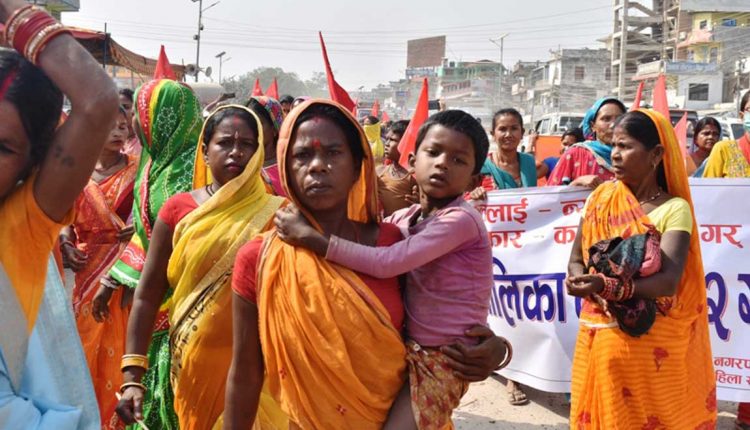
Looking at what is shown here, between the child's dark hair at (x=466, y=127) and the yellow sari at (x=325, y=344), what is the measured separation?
0.54m

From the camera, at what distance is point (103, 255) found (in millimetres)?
4023

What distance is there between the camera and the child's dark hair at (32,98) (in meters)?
1.33

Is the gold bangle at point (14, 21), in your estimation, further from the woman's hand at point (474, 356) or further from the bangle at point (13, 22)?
the woman's hand at point (474, 356)

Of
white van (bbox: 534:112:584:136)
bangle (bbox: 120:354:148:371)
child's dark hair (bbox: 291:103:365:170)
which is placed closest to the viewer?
child's dark hair (bbox: 291:103:365:170)

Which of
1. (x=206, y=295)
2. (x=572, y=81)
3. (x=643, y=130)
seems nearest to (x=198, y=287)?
(x=206, y=295)

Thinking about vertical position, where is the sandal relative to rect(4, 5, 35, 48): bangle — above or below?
below

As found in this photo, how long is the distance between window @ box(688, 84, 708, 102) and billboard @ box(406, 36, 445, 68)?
144 feet

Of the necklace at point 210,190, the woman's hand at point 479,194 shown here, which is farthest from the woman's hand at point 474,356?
the woman's hand at point 479,194

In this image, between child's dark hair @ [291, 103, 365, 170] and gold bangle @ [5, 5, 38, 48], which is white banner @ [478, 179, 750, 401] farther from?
gold bangle @ [5, 5, 38, 48]

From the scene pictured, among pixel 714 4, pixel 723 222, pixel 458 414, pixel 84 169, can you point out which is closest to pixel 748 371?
pixel 723 222

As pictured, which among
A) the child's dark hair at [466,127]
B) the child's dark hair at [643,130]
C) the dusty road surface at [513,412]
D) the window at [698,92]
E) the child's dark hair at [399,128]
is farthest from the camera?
the window at [698,92]

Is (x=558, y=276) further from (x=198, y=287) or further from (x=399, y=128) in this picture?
(x=399, y=128)

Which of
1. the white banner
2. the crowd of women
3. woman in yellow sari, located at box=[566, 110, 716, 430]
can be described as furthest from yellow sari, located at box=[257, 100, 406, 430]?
the white banner

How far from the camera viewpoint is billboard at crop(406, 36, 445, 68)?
88.3m
